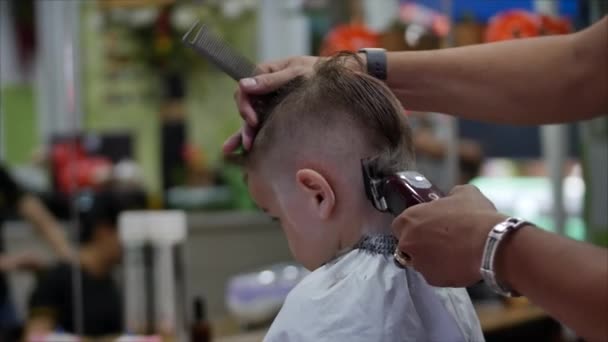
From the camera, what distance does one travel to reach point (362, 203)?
45.5 inches

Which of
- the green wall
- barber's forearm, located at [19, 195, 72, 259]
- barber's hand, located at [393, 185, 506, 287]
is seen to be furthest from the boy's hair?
the green wall

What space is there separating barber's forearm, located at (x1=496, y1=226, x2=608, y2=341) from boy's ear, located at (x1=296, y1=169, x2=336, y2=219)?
352 millimetres

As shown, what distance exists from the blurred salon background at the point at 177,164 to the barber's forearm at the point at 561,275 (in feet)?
5.08

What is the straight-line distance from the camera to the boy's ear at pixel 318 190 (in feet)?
3.76

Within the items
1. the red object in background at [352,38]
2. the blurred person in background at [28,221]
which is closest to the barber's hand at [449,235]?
the red object in background at [352,38]

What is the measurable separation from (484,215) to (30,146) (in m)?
4.64

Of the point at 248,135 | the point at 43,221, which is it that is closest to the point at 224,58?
the point at 248,135

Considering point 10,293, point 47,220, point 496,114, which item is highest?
point 496,114

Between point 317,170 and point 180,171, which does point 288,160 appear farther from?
point 180,171

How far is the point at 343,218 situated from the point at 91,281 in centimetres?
251

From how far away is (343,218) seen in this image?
1167mm

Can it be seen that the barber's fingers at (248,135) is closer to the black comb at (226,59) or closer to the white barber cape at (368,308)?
the black comb at (226,59)

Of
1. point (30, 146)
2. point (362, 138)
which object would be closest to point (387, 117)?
point (362, 138)

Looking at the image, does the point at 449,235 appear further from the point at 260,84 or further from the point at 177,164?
the point at 177,164
